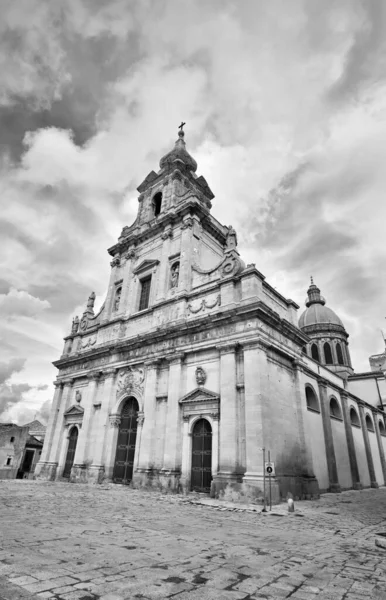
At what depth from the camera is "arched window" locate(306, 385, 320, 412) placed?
19234 mm

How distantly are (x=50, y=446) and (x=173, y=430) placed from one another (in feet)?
38.0

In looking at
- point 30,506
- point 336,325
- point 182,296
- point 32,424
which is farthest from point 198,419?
point 32,424

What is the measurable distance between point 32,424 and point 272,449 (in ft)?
237

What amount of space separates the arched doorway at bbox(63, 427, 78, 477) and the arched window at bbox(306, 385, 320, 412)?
14.9 meters

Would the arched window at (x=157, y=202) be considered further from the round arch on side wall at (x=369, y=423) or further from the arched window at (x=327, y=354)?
the arched window at (x=327, y=354)

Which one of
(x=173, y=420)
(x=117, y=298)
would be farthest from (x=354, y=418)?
(x=117, y=298)

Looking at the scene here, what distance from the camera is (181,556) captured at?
200 inches

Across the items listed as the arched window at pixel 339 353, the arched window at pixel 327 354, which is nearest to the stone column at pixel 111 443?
the arched window at pixel 327 354

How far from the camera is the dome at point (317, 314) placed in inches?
1666

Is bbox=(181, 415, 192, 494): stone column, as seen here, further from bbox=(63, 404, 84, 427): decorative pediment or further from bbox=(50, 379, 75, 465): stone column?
bbox=(50, 379, 75, 465): stone column

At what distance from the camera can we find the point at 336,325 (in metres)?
41.7

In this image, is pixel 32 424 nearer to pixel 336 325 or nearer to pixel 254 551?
pixel 336 325

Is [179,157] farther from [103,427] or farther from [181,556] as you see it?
[181,556]

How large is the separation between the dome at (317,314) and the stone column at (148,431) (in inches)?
1146
